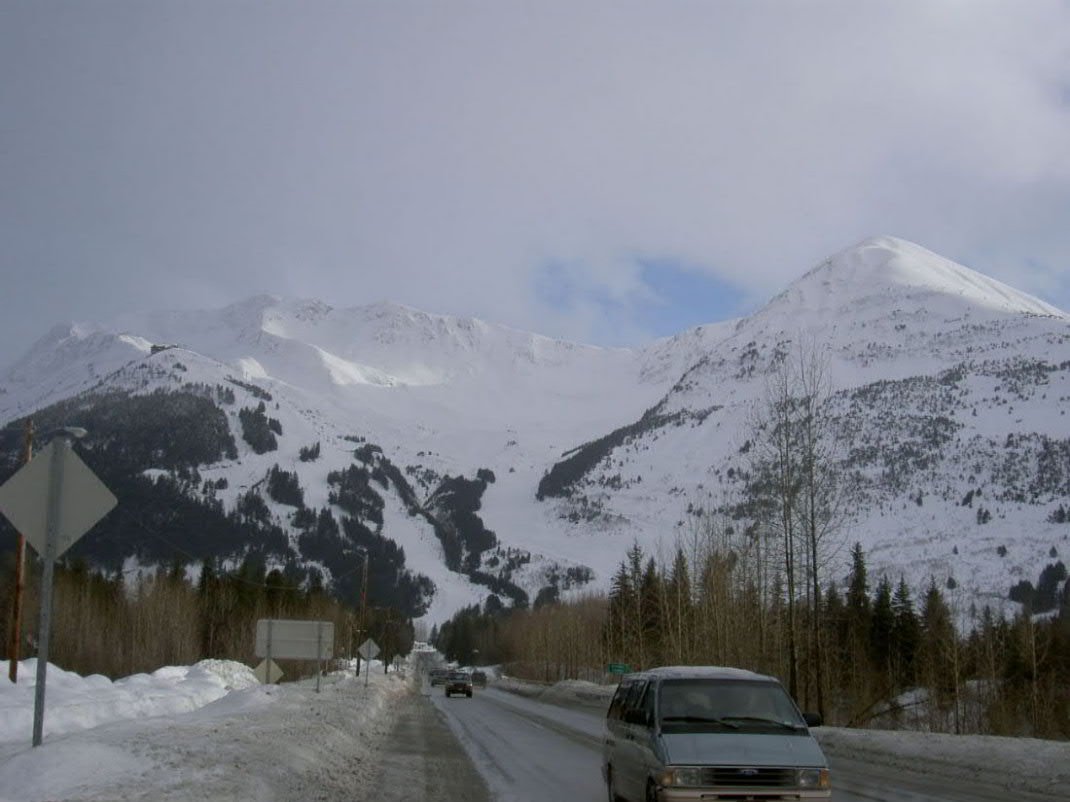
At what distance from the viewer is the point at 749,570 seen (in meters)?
49.9

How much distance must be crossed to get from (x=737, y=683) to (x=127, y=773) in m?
7.32

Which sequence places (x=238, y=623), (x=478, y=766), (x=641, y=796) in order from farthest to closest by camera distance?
(x=238, y=623) < (x=478, y=766) < (x=641, y=796)

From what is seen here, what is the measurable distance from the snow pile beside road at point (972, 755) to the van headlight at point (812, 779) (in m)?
8.75

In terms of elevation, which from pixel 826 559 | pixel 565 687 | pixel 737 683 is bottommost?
pixel 565 687

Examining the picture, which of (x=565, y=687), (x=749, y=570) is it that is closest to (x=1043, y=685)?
(x=749, y=570)

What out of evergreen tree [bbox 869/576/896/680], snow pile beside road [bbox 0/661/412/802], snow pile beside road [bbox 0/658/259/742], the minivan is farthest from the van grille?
evergreen tree [bbox 869/576/896/680]

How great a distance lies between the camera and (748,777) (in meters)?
11.2

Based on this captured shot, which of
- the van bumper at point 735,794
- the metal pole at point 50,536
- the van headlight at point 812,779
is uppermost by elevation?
the metal pole at point 50,536

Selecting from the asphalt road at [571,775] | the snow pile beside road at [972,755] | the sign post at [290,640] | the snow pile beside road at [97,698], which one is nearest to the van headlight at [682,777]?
the asphalt road at [571,775]

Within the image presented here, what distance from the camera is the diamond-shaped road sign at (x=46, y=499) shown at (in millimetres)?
11172

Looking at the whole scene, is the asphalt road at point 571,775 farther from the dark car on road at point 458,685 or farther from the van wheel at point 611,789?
the dark car on road at point 458,685

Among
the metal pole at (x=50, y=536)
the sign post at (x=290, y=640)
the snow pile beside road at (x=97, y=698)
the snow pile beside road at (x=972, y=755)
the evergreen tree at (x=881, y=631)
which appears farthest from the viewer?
the evergreen tree at (x=881, y=631)

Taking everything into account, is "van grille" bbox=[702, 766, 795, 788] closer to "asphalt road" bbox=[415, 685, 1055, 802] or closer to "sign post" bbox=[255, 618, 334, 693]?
"asphalt road" bbox=[415, 685, 1055, 802]

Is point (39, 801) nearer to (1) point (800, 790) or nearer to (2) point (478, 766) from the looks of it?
(1) point (800, 790)
